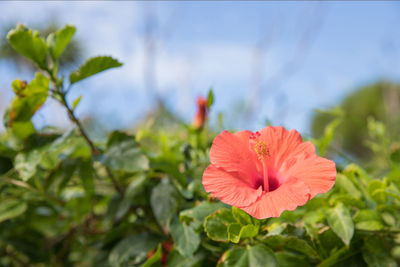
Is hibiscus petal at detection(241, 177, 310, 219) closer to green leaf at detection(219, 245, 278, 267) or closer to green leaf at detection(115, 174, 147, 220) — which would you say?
green leaf at detection(219, 245, 278, 267)

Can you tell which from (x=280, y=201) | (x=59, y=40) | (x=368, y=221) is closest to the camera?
(x=280, y=201)

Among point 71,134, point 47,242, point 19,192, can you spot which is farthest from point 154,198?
point 47,242

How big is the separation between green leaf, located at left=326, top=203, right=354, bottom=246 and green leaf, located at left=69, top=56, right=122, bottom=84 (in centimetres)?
40

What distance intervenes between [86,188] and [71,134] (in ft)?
0.38

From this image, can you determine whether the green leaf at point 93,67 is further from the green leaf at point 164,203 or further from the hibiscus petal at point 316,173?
the hibiscus petal at point 316,173

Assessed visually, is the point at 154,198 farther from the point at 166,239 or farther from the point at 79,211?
the point at 79,211

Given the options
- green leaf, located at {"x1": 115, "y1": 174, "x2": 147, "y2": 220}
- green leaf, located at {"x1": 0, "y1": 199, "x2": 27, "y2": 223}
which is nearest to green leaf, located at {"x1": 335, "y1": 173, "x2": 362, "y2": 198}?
green leaf, located at {"x1": 115, "y1": 174, "x2": 147, "y2": 220}

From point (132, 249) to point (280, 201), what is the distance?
32cm

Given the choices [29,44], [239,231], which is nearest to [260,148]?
[239,231]

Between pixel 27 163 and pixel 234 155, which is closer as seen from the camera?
pixel 234 155

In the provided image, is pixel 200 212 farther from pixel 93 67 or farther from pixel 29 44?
pixel 29 44

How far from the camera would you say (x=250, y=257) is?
0.46m

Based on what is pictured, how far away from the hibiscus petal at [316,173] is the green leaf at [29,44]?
45cm

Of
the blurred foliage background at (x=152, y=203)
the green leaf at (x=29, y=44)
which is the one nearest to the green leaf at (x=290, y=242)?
the blurred foliage background at (x=152, y=203)
